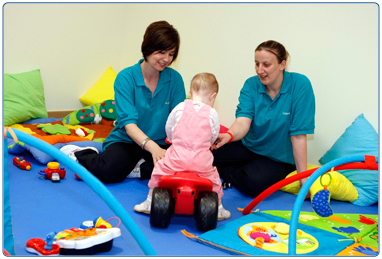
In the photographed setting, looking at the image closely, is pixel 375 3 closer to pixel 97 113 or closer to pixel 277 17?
pixel 277 17

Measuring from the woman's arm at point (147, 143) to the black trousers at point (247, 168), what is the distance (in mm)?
598

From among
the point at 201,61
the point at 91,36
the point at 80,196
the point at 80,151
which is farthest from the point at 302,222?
the point at 91,36

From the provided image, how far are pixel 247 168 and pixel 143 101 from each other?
2.47ft

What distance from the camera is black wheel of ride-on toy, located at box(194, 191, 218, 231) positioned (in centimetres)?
171

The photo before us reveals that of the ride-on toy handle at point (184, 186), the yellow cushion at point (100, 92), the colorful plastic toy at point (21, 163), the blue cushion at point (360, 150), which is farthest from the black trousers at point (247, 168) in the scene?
the yellow cushion at point (100, 92)

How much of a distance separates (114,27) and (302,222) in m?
3.00

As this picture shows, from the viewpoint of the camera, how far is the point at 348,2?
2578 millimetres

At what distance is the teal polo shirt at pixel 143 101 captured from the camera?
7.38 ft

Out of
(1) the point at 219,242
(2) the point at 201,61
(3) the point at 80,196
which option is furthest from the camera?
(2) the point at 201,61

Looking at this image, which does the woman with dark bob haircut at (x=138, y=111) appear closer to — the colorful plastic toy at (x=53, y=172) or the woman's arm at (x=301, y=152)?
the colorful plastic toy at (x=53, y=172)

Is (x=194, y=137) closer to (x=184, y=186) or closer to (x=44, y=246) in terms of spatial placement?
(x=184, y=186)

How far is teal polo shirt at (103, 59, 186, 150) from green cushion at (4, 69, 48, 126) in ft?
3.79

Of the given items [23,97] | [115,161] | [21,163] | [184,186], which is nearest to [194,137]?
[184,186]

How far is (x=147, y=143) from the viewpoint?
80.7 inches
